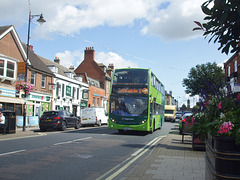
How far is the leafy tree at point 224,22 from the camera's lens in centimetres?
356

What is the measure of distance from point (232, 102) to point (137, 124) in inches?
551

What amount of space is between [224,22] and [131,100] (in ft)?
45.3

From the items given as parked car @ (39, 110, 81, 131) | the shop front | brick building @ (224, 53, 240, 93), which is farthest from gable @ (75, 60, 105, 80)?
parked car @ (39, 110, 81, 131)

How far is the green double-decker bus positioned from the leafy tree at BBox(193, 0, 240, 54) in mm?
13081

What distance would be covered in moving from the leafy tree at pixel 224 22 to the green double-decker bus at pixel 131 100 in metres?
13.1

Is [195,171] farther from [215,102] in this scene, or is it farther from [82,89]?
[82,89]

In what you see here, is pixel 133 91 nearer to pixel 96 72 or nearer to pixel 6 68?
pixel 6 68

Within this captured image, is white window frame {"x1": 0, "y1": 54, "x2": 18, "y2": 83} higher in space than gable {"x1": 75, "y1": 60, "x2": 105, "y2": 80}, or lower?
lower

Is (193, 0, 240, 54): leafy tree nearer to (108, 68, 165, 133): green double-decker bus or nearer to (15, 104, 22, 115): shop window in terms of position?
(108, 68, 165, 133): green double-decker bus

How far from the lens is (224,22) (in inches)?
152

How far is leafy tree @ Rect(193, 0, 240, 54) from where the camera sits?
11.7ft

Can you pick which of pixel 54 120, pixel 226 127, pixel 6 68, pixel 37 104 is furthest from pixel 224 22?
pixel 37 104

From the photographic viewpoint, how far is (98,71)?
2250 inches

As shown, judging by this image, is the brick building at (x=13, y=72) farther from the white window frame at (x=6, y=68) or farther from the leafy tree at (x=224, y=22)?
the leafy tree at (x=224, y=22)
